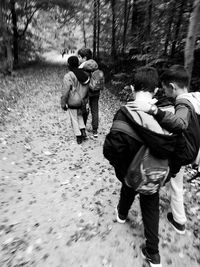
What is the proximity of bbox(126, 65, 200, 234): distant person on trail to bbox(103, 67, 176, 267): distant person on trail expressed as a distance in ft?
0.27

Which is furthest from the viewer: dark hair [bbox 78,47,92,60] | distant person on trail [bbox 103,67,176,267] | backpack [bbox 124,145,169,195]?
dark hair [bbox 78,47,92,60]

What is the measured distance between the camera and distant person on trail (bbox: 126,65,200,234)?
2279 mm

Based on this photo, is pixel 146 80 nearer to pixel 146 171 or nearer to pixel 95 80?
pixel 146 171

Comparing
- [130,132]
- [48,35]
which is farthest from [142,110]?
[48,35]

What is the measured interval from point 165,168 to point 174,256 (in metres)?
1.37

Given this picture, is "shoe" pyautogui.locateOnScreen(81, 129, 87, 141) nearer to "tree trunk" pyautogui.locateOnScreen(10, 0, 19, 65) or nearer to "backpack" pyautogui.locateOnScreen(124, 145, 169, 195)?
"backpack" pyautogui.locateOnScreen(124, 145, 169, 195)

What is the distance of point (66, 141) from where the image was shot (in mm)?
6891

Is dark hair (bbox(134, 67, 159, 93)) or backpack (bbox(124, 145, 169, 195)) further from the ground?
dark hair (bbox(134, 67, 159, 93))

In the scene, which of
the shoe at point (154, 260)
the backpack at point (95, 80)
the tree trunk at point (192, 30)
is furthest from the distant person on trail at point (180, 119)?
the backpack at point (95, 80)

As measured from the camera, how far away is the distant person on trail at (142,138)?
2.24 metres

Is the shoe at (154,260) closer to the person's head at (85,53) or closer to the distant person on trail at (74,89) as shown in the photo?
the distant person on trail at (74,89)

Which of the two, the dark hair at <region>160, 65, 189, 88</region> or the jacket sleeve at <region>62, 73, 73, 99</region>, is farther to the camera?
the jacket sleeve at <region>62, 73, 73, 99</region>

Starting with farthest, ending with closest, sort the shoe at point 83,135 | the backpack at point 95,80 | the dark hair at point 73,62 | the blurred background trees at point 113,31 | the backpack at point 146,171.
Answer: the blurred background trees at point 113,31
the shoe at point 83,135
the backpack at point 95,80
the dark hair at point 73,62
the backpack at point 146,171

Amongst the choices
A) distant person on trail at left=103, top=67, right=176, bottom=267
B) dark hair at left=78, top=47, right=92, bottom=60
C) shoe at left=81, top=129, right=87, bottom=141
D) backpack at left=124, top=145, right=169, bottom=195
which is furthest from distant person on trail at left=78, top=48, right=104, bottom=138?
backpack at left=124, top=145, right=169, bottom=195
